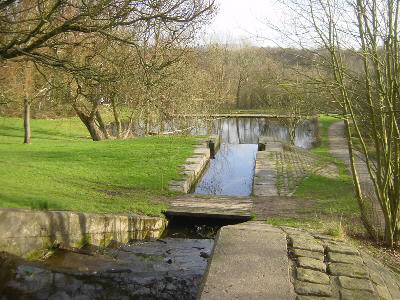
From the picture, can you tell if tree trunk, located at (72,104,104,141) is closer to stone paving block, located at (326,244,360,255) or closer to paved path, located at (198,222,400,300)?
paved path, located at (198,222,400,300)

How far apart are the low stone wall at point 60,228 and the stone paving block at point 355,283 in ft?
12.6

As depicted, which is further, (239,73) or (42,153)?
(239,73)

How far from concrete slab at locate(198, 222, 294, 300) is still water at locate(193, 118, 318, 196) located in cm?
771

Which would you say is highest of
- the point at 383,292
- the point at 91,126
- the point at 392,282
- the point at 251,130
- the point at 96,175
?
the point at 91,126

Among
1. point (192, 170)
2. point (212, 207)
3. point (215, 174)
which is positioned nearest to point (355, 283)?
point (212, 207)

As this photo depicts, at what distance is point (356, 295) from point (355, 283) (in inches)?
11.5

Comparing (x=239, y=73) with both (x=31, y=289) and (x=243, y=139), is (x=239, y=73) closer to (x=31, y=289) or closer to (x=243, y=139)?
(x=243, y=139)

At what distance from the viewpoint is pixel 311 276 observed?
14.3 ft

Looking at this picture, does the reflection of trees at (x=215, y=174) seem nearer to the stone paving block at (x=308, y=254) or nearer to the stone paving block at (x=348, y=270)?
the stone paving block at (x=308, y=254)

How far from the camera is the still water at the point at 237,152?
14180 millimetres

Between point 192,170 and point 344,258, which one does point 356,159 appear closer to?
point 192,170

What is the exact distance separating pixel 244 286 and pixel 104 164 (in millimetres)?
10791

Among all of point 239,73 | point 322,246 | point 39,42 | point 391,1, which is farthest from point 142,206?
point 239,73

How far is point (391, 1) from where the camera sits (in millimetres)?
5754
